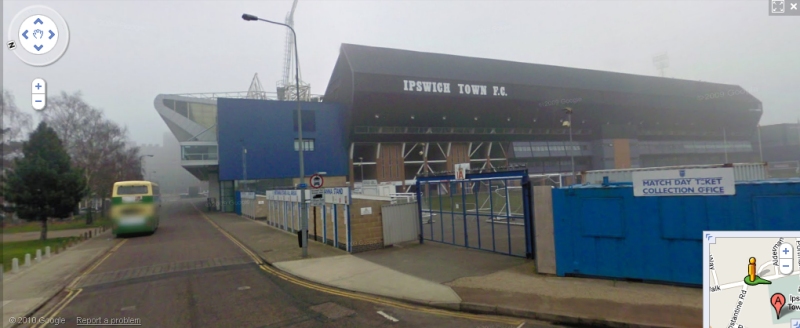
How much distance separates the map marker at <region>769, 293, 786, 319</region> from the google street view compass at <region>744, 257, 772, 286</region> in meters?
0.11

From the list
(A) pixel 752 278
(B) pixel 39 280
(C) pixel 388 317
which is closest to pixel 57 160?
(B) pixel 39 280

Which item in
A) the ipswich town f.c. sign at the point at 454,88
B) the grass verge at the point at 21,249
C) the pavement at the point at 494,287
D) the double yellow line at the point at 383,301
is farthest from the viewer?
the ipswich town f.c. sign at the point at 454,88

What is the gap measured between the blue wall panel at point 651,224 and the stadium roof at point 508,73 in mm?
39126

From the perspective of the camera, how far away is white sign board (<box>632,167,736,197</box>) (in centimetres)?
775

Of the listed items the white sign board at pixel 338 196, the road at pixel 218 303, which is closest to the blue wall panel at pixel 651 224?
the road at pixel 218 303

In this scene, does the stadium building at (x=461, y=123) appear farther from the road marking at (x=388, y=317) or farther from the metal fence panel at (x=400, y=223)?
the road marking at (x=388, y=317)

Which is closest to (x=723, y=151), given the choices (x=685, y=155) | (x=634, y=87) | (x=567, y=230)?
(x=685, y=155)

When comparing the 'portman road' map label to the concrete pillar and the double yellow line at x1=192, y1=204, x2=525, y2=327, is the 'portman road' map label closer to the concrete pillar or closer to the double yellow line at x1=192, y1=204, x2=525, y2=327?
the double yellow line at x1=192, y1=204, x2=525, y2=327

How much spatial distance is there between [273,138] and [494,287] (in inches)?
1877

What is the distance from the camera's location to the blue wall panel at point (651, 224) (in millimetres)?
7402

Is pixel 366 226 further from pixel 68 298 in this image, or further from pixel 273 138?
pixel 273 138

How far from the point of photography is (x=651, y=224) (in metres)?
8.63

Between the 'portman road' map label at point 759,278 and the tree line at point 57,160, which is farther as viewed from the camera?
the tree line at point 57,160

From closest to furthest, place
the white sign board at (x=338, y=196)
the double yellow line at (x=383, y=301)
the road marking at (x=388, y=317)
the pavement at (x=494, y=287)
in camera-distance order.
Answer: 1. the pavement at (x=494, y=287)
2. the double yellow line at (x=383, y=301)
3. the road marking at (x=388, y=317)
4. the white sign board at (x=338, y=196)
